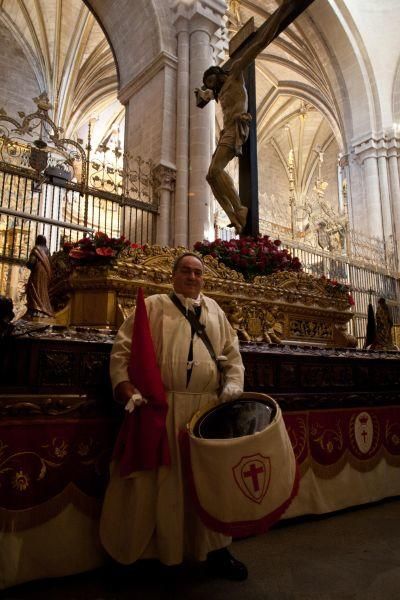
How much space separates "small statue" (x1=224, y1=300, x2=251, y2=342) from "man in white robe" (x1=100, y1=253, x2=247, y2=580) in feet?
5.31

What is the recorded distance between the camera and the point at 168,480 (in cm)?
184

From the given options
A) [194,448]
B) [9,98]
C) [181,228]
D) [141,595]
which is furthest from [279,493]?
[9,98]

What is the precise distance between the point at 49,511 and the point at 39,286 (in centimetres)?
186

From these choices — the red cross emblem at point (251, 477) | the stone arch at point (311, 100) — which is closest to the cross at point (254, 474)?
the red cross emblem at point (251, 477)

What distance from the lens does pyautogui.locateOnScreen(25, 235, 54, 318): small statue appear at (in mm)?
3189

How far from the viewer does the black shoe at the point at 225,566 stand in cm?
183

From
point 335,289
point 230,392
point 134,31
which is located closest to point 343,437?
point 230,392

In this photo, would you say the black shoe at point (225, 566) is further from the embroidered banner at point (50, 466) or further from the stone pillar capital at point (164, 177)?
the stone pillar capital at point (164, 177)

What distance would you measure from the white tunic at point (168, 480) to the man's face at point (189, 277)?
4.0 inches

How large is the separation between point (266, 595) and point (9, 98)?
19446 millimetres

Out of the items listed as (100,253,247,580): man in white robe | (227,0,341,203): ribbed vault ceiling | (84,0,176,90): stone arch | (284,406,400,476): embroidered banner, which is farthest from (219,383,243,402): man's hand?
(227,0,341,203): ribbed vault ceiling

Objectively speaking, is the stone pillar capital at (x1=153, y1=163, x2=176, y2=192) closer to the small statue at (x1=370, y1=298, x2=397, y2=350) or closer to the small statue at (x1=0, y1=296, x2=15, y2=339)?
the small statue at (x1=370, y1=298, x2=397, y2=350)

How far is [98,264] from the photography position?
3391 mm

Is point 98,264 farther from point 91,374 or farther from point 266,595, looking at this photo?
point 266,595
